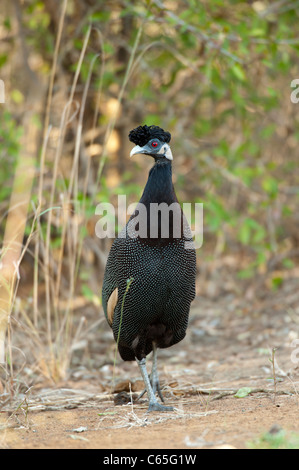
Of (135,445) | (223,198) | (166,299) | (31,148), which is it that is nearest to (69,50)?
(31,148)

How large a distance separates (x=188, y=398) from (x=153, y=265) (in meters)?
0.96

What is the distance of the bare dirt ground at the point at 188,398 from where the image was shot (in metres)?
2.85

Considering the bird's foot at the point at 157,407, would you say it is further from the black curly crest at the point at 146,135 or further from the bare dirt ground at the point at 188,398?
the black curly crest at the point at 146,135

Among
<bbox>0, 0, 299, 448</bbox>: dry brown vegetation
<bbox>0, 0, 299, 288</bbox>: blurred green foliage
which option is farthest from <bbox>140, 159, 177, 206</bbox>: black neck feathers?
<bbox>0, 0, 299, 288</bbox>: blurred green foliage

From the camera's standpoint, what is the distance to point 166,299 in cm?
366

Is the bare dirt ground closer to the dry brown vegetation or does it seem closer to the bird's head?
the dry brown vegetation

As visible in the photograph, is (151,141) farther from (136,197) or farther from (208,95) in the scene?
(208,95)

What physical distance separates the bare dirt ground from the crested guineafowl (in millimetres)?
361

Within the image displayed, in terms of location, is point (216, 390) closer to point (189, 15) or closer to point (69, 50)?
point (189, 15)

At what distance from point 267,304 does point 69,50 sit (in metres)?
3.56

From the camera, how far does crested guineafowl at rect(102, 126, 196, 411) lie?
3.64m

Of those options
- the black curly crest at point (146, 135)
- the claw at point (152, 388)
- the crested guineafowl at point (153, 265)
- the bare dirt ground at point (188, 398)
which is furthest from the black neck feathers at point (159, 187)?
the bare dirt ground at point (188, 398)

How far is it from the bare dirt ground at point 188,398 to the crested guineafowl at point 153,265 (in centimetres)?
36
